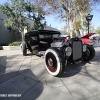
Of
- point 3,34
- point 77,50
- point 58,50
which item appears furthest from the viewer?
point 3,34

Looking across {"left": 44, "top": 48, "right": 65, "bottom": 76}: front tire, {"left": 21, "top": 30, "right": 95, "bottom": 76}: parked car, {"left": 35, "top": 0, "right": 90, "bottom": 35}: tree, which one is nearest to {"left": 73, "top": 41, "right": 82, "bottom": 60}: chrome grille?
{"left": 21, "top": 30, "right": 95, "bottom": 76}: parked car

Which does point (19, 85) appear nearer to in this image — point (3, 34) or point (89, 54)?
point (89, 54)

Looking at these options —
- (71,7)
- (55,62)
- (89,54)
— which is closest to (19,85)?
(55,62)

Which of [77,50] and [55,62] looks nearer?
[55,62]

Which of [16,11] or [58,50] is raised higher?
[16,11]

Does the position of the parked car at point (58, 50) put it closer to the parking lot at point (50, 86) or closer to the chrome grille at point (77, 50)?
the chrome grille at point (77, 50)

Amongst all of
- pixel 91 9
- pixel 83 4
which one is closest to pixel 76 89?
pixel 83 4

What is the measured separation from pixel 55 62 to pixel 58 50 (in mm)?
386

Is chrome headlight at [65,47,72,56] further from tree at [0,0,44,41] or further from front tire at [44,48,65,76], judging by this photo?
tree at [0,0,44,41]

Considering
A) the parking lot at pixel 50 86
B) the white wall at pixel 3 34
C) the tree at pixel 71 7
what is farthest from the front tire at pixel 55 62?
the white wall at pixel 3 34

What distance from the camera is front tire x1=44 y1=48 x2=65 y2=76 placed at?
11.1 feet

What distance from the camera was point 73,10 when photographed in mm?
11477

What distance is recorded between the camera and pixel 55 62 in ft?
12.1

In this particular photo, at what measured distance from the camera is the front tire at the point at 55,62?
339 centimetres
